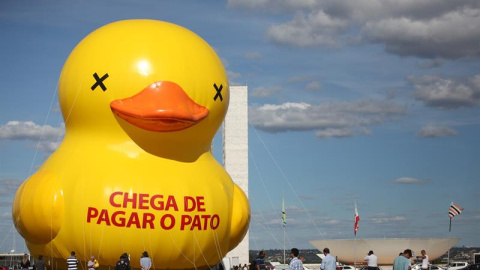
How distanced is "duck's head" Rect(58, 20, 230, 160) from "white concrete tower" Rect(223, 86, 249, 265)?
82.6 ft

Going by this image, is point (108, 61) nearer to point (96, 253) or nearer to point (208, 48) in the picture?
point (208, 48)

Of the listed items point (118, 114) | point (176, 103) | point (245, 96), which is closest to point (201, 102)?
point (176, 103)

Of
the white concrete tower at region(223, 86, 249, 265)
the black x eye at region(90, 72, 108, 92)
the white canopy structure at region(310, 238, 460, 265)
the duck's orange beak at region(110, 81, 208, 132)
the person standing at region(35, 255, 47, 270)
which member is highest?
the white concrete tower at region(223, 86, 249, 265)

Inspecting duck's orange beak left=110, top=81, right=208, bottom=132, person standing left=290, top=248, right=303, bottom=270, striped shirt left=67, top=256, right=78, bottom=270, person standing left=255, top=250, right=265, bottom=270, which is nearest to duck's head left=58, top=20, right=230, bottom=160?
duck's orange beak left=110, top=81, right=208, bottom=132

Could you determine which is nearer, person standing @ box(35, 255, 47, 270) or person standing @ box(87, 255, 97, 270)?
person standing @ box(87, 255, 97, 270)

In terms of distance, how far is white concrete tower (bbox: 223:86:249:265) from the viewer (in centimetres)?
A: 4469

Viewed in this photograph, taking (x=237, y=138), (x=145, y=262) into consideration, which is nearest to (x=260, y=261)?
(x=145, y=262)

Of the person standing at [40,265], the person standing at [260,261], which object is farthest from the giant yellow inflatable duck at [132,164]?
the person standing at [260,261]

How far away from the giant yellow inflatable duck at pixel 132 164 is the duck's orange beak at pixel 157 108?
0.08ft

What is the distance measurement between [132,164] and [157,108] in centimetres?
150

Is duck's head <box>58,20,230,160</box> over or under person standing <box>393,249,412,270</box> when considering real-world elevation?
over

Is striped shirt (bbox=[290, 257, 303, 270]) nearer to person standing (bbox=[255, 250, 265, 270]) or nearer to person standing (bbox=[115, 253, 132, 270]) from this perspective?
person standing (bbox=[115, 253, 132, 270])

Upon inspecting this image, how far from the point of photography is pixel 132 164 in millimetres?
18203

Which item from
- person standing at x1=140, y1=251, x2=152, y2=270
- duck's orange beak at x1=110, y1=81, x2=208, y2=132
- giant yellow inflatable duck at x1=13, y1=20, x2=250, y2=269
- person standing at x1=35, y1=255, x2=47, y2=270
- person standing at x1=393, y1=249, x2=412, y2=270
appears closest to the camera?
person standing at x1=393, y1=249, x2=412, y2=270
